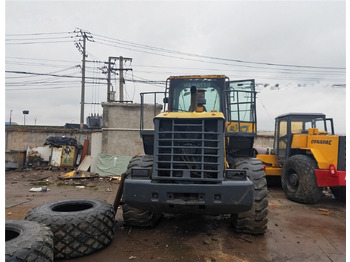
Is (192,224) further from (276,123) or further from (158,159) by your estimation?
(276,123)

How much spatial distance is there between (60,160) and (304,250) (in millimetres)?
11787

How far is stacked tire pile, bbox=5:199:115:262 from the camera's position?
8.84 ft

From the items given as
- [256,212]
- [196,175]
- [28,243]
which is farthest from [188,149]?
[28,243]

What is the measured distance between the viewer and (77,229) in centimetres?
354

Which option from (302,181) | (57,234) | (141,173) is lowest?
(57,234)

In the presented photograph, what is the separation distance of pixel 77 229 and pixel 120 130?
8894mm

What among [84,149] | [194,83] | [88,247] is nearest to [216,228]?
[88,247]

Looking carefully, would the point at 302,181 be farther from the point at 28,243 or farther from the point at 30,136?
the point at 30,136

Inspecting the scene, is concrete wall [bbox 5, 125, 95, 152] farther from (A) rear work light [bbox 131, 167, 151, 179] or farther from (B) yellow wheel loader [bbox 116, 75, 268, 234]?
(A) rear work light [bbox 131, 167, 151, 179]

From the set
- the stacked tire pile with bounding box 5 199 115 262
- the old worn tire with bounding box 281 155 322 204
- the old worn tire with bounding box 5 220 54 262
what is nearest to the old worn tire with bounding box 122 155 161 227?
the stacked tire pile with bounding box 5 199 115 262

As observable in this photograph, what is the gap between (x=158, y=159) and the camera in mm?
3902

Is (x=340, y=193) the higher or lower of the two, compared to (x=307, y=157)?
lower

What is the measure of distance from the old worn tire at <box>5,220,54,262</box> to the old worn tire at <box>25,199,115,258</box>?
1.23ft

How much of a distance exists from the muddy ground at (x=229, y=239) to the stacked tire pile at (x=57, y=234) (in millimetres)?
185
